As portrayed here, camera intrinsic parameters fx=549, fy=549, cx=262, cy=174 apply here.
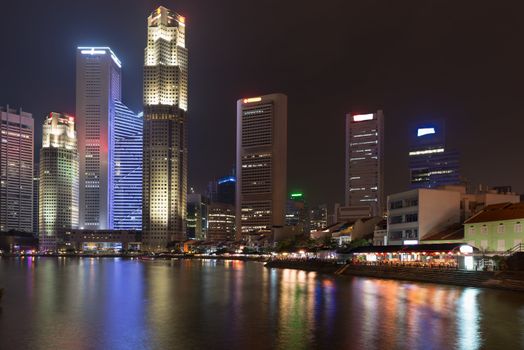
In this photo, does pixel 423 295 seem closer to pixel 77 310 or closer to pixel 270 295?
pixel 270 295

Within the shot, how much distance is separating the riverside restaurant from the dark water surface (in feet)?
27.8

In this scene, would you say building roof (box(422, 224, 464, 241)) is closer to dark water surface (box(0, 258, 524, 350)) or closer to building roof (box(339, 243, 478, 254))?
building roof (box(339, 243, 478, 254))

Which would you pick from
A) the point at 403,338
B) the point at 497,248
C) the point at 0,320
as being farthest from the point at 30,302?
the point at 497,248

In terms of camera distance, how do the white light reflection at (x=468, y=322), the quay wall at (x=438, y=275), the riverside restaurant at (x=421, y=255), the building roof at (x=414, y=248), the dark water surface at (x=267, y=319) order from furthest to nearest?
1. the building roof at (x=414, y=248)
2. the riverside restaurant at (x=421, y=255)
3. the quay wall at (x=438, y=275)
4. the dark water surface at (x=267, y=319)
5. the white light reflection at (x=468, y=322)

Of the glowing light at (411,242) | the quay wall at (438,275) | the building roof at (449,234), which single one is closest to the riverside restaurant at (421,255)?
the quay wall at (438,275)

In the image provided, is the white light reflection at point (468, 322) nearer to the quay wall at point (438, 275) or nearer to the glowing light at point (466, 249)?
the quay wall at point (438, 275)

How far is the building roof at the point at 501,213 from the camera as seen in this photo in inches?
2522

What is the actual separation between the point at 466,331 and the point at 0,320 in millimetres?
30282

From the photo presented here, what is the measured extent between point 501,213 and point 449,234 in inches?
397

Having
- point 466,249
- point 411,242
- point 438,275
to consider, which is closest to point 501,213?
point 466,249

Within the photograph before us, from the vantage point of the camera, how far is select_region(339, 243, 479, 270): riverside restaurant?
6469cm

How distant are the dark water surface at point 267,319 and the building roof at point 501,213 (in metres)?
13.5

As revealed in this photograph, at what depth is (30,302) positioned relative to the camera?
47906 mm

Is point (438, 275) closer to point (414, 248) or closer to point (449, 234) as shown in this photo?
point (414, 248)
